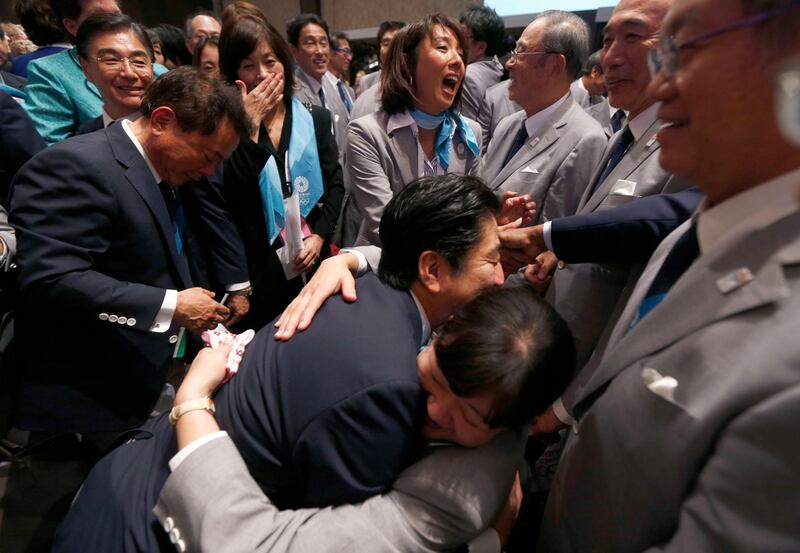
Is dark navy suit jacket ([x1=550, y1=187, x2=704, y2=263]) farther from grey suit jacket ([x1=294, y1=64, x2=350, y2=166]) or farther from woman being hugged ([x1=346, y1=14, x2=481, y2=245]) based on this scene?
grey suit jacket ([x1=294, y1=64, x2=350, y2=166])

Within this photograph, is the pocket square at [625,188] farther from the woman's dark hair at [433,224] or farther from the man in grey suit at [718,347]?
the man in grey suit at [718,347]

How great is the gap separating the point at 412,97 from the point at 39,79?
65.1 inches

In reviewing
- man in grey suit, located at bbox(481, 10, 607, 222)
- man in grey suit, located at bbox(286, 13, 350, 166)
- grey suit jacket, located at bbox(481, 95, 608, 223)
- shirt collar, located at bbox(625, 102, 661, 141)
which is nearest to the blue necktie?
man in grey suit, located at bbox(481, 10, 607, 222)

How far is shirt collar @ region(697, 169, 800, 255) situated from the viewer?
2.11 ft

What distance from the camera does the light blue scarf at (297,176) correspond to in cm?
217

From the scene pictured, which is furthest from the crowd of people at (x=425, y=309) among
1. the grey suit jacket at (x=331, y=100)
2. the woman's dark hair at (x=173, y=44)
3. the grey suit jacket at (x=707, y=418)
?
the woman's dark hair at (x=173, y=44)

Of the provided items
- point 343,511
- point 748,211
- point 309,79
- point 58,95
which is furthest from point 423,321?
point 309,79

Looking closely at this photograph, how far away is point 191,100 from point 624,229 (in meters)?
1.34

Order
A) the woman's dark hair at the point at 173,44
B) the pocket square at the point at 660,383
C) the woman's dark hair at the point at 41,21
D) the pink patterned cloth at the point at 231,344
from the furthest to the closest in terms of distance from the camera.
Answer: the woman's dark hair at the point at 173,44, the woman's dark hair at the point at 41,21, the pink patterned cloth at the point at 231,344, the pocket square at the point at 660,383

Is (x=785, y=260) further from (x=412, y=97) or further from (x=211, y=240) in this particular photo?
(x=211, y=240)

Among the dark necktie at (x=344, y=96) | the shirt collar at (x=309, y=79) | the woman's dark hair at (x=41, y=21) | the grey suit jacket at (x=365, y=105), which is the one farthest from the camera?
the dark necktie at (x=344, y=96)

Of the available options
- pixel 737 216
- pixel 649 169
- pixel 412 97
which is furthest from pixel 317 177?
pixel 737 216

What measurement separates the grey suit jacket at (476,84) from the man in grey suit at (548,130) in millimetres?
1323

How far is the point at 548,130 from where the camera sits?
76.1 inches
